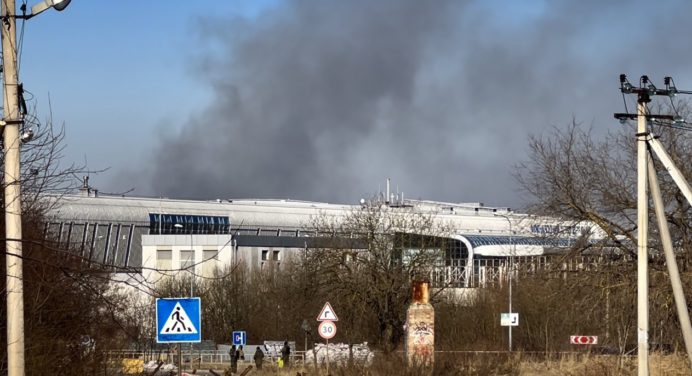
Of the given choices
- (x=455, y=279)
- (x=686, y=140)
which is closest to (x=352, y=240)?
(x=455, y=279)

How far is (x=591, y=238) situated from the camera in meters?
36.6

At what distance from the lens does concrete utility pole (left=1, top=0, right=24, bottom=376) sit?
1331 centimetres

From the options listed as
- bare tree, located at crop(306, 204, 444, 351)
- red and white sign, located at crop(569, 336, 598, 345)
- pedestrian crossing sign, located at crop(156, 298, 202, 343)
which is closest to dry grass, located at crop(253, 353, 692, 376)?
red and white sign, located at crop(569, 336, 598, 345)

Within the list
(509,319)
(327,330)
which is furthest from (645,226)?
(509,319)

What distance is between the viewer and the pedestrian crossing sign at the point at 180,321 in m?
18.8

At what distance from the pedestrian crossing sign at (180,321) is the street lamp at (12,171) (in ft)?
17.8

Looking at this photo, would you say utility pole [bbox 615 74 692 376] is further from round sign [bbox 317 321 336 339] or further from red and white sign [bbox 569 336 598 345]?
red and white sign [bbox 569 336 598 345]

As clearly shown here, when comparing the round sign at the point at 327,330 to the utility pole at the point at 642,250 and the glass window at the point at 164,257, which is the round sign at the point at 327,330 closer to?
the utility pole at the point at 642,250

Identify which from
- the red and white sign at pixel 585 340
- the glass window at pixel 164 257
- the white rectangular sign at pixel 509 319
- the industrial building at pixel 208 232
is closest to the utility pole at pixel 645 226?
the red and white sign at pixel 585 340

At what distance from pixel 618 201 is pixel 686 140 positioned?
2964mm

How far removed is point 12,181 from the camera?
43.8 ft

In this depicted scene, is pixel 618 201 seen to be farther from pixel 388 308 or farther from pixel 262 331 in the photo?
pixel 262 331

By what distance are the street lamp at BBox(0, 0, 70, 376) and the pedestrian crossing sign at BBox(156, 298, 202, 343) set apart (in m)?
5.44

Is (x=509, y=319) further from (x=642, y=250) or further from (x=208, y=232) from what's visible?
(x=208, y=232)
